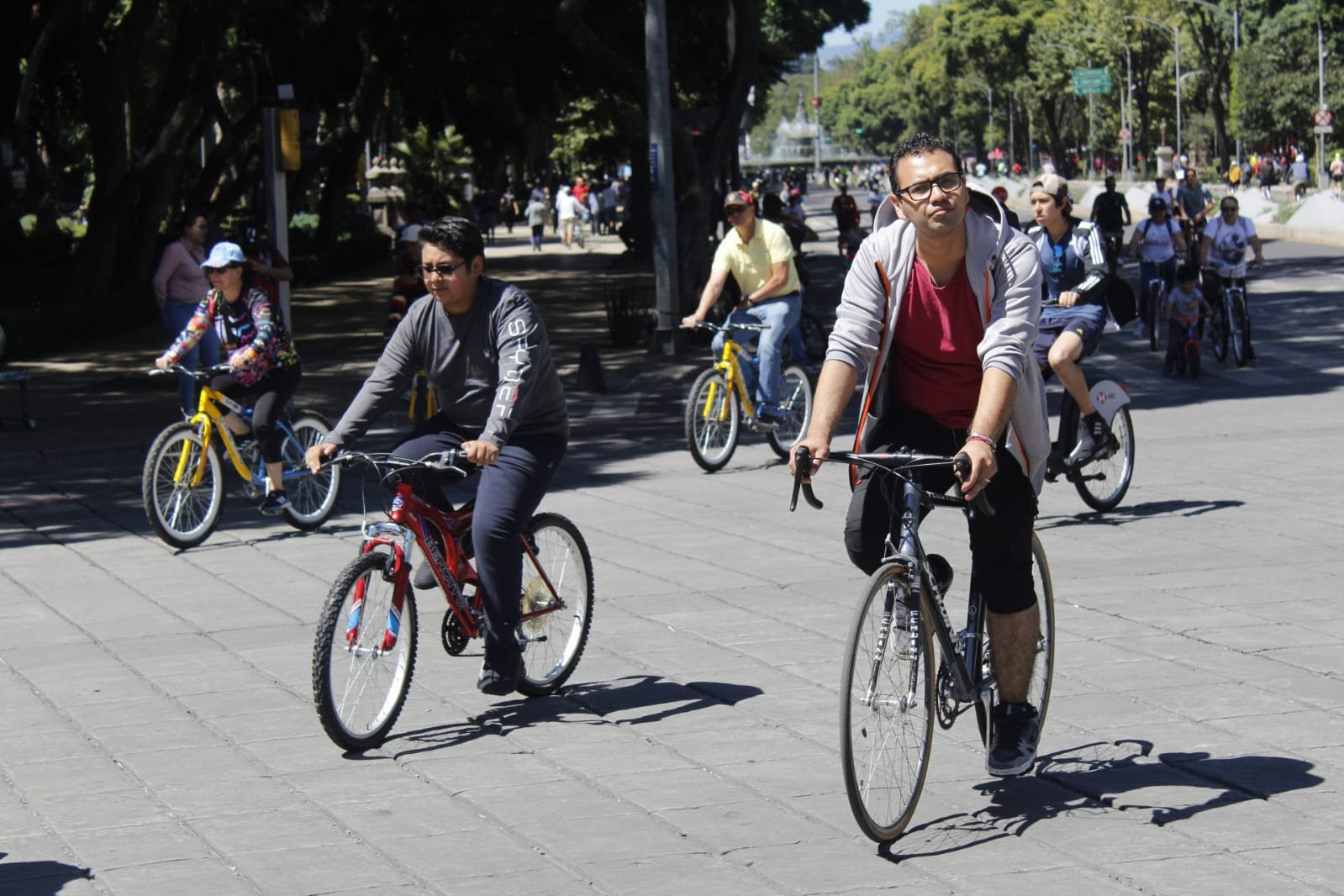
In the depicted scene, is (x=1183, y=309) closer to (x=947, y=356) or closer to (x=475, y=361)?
(x=475, y=361)

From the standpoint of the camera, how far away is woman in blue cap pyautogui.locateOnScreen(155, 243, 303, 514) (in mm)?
10055

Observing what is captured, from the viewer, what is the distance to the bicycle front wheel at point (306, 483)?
10539mm

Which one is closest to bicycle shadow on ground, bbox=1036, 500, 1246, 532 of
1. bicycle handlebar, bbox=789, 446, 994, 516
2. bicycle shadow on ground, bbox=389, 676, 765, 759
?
bicycle shadow on ground, bbox=389, 676, 765, 759

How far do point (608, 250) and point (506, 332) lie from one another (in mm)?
38987

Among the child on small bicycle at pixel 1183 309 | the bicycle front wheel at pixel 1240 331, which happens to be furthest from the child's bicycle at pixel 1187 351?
the bicycle front wheel at pixel 1240 331

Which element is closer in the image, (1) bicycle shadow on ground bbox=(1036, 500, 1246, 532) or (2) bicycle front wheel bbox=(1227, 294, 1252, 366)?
(1) bicycle shadow on ground bbox=(1036, 500, 1246, 532)

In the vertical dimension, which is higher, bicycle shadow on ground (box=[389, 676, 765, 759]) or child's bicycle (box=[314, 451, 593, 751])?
child's bicycle (box=[314, 451, 593, 751])

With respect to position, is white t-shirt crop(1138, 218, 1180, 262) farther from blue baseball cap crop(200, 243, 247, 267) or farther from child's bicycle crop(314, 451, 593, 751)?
child's bicycle crop(314, 451, 593, 751)

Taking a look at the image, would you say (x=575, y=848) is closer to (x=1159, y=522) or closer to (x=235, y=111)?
(x=1159, y=522)

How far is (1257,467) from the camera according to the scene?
1181 centimetres

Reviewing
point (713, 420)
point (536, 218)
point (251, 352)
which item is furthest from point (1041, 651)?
point (536, 218)

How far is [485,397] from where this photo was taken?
626cm

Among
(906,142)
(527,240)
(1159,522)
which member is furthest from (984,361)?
(527,240)

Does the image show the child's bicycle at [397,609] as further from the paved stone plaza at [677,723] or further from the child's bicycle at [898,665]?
the child's bicycle at [898,665]
